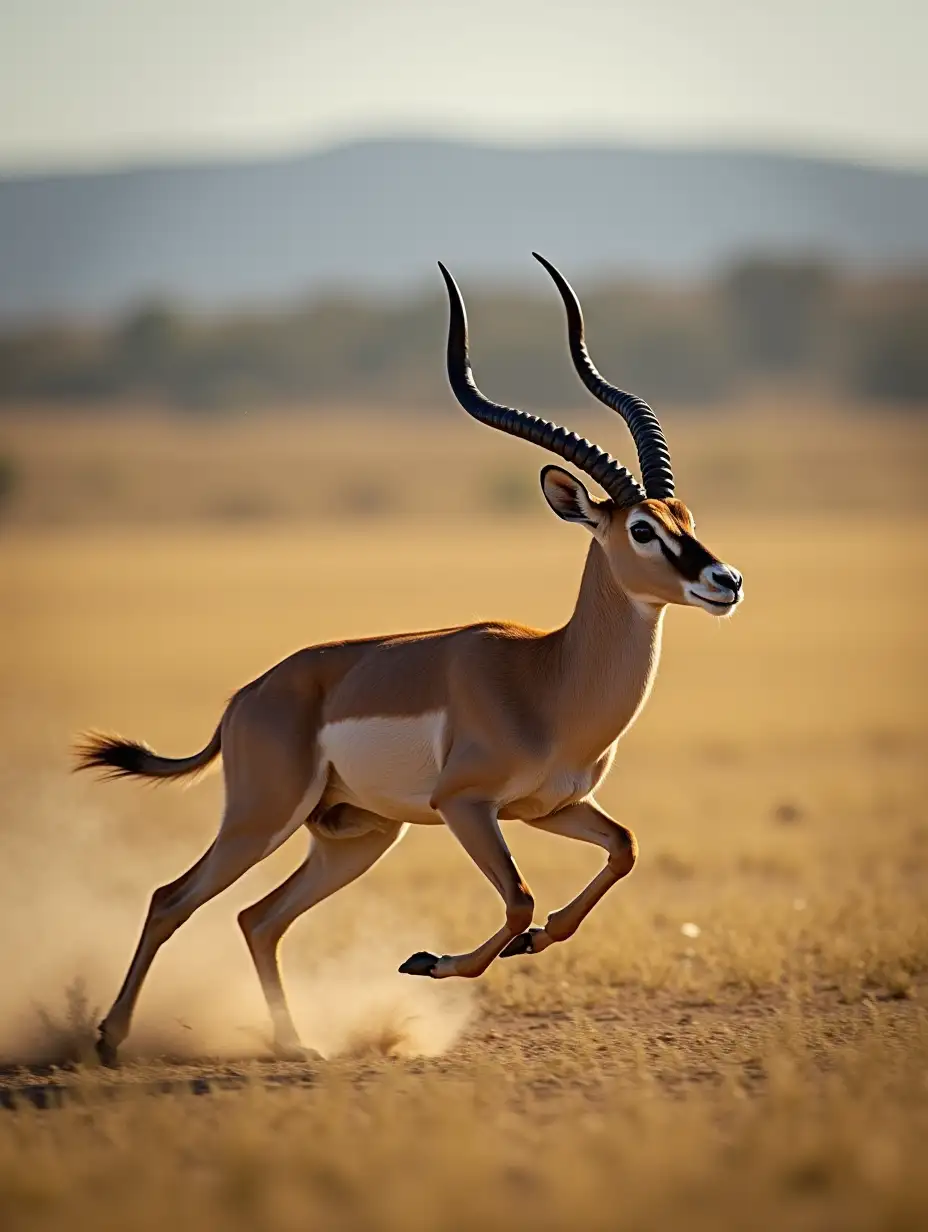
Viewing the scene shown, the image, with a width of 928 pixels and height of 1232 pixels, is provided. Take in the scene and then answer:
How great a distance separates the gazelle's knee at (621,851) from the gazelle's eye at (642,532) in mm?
1402

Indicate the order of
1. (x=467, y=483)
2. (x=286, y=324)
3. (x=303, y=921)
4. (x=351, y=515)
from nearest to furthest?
(x=303, y=921) < (x=351, y=515) < (x=467, y=483) < (x=286, y=324)

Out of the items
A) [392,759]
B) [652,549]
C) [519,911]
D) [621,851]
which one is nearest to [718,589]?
[652,549]

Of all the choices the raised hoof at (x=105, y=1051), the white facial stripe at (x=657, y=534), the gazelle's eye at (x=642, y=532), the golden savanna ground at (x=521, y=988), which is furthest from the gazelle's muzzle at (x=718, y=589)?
the raised hoof at (x=105, y=1051)

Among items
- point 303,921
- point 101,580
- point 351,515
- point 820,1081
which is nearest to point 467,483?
point 351,515

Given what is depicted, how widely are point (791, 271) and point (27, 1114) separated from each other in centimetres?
14367

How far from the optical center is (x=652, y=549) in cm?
941

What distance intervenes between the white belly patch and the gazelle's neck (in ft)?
2.22

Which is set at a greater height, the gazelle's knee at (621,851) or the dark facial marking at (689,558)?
the dark facial marking at (689,558)

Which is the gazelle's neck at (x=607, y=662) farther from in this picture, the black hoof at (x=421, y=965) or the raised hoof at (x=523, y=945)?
the black hoof at (x=421, y=965)

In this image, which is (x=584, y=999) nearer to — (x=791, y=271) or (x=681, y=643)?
(x=681, y=643)

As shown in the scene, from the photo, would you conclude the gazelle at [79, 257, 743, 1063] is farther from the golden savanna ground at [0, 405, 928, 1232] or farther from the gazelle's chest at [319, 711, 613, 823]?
the golden savanna ground at [0, 405, 928, 1232]

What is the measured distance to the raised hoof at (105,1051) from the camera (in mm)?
9722

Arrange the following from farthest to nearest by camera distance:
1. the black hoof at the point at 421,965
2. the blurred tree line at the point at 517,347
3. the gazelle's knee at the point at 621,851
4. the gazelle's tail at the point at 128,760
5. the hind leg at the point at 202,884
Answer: the blurred tree line at the point at 517,347 < the gazelle's tail at the point at 128,760 < the hind leg at the point at 202,884 < the gazelle's knee at the point at 621,851 < the black hoof at the point at 421,965

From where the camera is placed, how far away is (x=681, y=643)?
40.6m
